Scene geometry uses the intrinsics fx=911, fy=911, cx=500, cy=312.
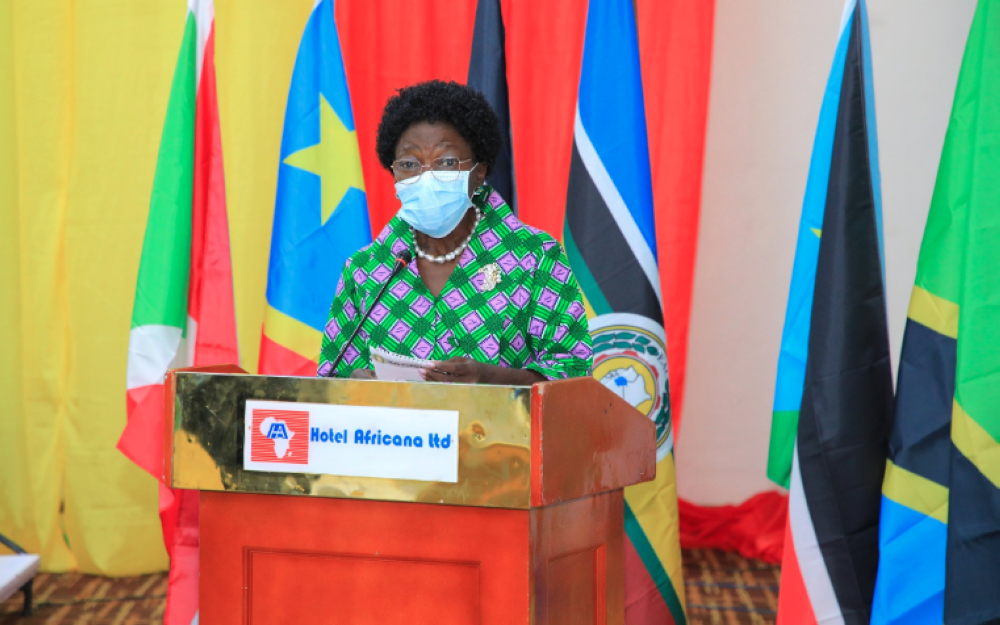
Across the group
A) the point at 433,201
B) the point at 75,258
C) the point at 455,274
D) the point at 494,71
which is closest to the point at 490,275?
the point at 455,274

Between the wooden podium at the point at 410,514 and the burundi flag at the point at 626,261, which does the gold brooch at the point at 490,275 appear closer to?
the wooden podium at the point at 410,514

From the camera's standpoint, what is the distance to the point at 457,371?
134cm

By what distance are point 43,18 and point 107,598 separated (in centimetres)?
212

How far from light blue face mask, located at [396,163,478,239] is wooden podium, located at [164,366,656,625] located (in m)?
0.51

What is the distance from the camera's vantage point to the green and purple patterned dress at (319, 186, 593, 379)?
1.60 m

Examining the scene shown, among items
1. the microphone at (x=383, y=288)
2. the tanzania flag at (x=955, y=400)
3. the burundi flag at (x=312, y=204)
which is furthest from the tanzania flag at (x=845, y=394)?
the burundi flag at (x=312, y=204)

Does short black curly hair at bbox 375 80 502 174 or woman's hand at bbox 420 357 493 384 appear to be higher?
short black curly hair at bbox 375 80 502 174

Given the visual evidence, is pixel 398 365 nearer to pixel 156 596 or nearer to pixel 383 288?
pixel 383 288

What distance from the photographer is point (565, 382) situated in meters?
1.21

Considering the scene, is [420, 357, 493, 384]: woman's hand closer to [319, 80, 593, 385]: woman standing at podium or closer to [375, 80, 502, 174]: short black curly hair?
[319, 80, 593, 385]: woman standing at podium

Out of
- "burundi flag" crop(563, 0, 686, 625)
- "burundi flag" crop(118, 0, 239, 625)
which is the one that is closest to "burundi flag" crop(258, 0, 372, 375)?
"burundi flag" crop(118, 0, 239, 625)

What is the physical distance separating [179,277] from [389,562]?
178cm

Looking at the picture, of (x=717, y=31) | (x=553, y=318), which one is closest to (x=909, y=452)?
(x=553, y=318)

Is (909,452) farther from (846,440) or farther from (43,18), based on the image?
(43,18)
